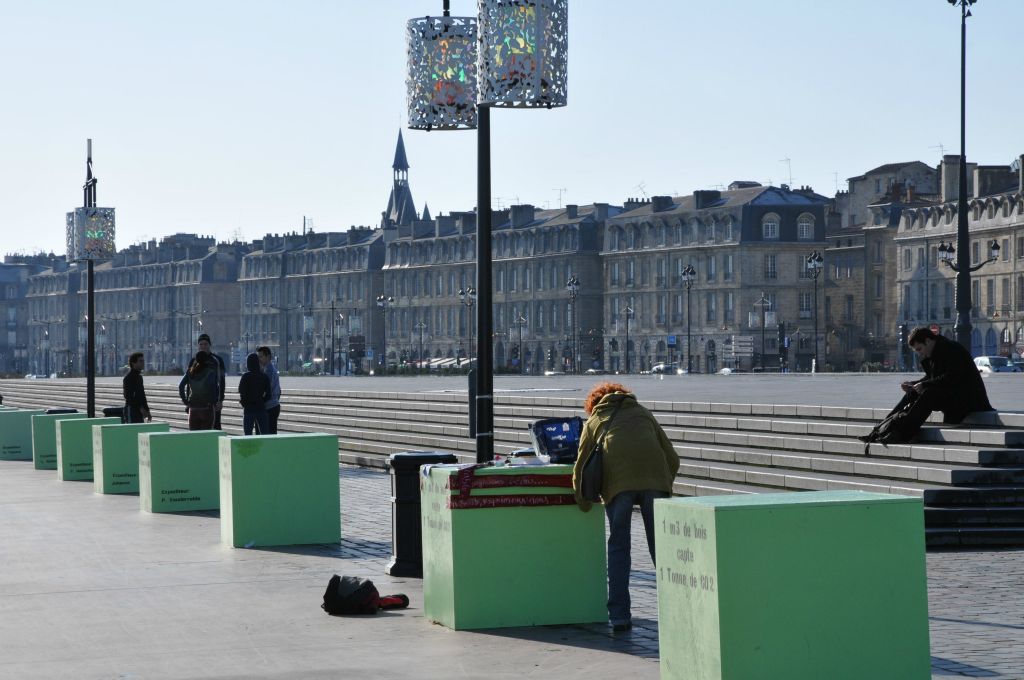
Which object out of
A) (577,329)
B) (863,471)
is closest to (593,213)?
(577,329)

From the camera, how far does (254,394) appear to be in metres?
21.6

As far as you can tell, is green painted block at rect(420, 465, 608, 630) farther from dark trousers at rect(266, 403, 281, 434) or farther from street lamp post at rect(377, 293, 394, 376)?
street lamp post at rect(377, 293, 394, 376)

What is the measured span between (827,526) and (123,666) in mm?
3572

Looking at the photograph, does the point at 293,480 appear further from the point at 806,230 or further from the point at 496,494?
the point at 806,230

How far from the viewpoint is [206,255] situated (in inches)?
6609

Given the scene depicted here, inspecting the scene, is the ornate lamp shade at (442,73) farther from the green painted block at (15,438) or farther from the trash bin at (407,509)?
the green painted block at (15,438)

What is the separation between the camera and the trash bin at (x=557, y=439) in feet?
33.0

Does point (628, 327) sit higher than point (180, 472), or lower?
higher

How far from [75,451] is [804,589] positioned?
61.3 ft

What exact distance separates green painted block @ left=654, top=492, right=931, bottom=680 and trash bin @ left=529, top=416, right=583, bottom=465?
2.79 meters

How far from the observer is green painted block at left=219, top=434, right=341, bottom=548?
1422 cm

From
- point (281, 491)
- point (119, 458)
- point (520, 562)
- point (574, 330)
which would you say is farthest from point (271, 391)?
point (574, 330)

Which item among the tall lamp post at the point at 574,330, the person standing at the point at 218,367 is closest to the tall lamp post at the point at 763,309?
the tall lamp post at the point at 574,330

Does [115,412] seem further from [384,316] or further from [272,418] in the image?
[384,316]
